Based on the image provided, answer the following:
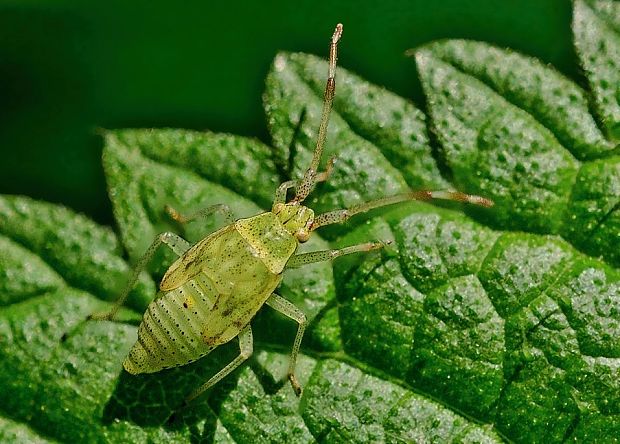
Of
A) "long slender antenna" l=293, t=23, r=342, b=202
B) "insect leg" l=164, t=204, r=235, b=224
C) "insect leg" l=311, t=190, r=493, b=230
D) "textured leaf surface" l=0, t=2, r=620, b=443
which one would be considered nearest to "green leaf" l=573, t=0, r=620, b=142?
"textured leaf surface" l=0, t=2, r=620, b=443

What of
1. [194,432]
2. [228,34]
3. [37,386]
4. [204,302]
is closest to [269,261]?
[204,302]

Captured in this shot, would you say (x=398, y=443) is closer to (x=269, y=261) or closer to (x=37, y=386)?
(x=269, y=261)

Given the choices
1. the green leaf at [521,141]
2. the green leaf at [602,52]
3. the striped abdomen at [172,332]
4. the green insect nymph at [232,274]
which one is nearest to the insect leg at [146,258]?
the green insect nymph at [232,274]

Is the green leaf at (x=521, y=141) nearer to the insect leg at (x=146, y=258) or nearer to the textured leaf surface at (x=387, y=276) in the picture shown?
the textured leaf surface at (x=387, y=276)

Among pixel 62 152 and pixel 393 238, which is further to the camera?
pixel 62 152

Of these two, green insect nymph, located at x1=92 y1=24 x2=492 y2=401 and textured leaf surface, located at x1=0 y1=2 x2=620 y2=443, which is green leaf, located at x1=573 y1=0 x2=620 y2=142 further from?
green insect nymph, located at x1=92 y1=24 x2=492 y2=401

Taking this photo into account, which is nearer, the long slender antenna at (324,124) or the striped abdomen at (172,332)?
the striped abdomen at (172,332)

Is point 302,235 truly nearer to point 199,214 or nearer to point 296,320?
point 296,320
